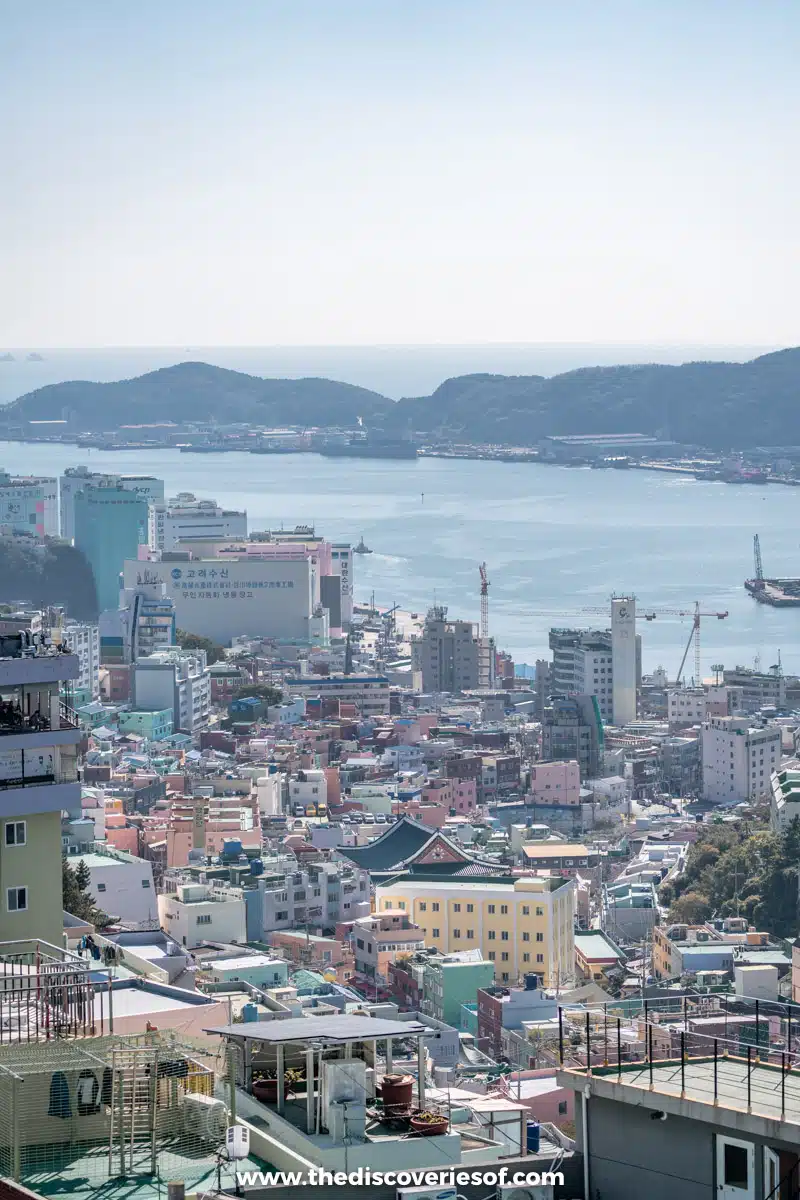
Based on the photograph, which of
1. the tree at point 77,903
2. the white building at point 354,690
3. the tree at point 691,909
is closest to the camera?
the tree at point 77,903

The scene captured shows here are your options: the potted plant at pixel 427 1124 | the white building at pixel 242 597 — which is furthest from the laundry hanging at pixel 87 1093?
the white building at pixel 242 597

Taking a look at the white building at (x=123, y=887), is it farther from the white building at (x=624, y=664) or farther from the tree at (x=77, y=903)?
the white building at (x=624, y=664)

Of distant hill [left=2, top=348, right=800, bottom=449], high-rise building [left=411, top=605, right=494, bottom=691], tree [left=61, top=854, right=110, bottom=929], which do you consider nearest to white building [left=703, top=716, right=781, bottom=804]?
high-rise building [left=411, top=605, right=494, bottom=691]

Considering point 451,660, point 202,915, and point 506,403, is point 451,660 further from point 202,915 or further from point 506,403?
point 506,403

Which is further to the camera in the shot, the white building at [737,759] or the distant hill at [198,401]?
the distant hill at [198,401]

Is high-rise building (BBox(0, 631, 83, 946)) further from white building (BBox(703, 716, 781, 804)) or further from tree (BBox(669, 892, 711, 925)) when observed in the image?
white building (BBox(703, 716, 781, 804))

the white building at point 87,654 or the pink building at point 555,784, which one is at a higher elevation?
the white building at point 87,654

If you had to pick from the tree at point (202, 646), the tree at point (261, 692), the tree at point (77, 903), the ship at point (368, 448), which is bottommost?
the tree at point (261, 692)
